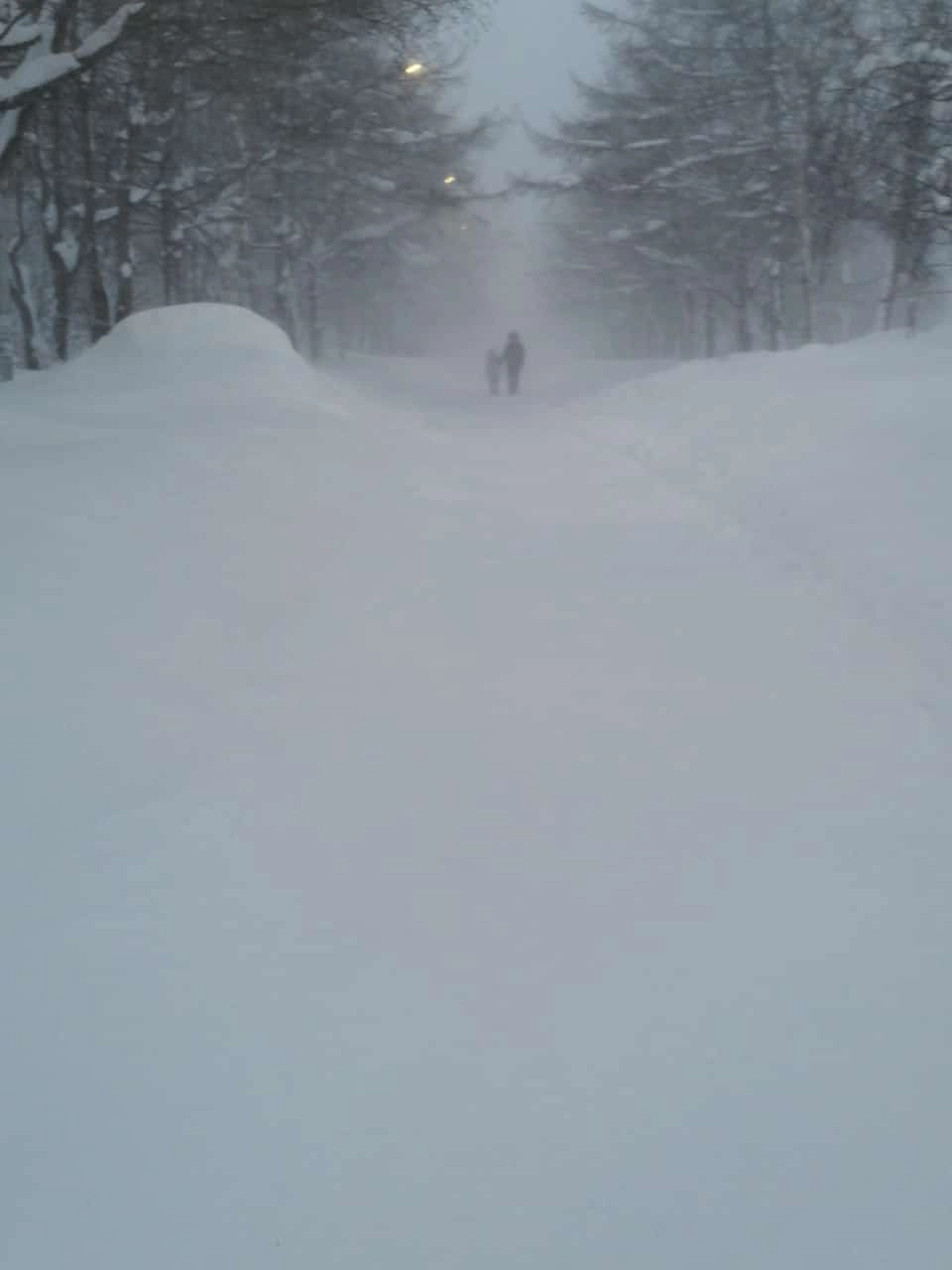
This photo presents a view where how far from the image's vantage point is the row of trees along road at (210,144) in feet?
36.2

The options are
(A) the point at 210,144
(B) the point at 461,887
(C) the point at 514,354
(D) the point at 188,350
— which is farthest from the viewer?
(C) the point at 514,354

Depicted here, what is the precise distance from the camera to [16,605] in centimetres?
540

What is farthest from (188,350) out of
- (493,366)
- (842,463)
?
(493,366)

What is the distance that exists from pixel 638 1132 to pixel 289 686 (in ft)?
9.45

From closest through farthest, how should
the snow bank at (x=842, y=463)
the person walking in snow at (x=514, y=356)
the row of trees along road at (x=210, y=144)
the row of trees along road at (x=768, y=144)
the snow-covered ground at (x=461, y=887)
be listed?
1. the snow-covered ground at (x=461, y=887)
2. the snow bank at (x=842, y=463)
3. the row of trees along road at (x=210, y=144)
4. the row of trees along road at (x=768, y=144)
5. the person walking in snow at (x=514, y=356)

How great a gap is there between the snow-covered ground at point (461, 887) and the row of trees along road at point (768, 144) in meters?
10.2

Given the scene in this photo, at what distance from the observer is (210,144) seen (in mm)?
21266

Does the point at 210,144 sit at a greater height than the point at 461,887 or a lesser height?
greater

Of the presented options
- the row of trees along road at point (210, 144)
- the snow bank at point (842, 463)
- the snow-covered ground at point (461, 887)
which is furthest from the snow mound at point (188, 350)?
the snow-covered ground at point (461, 887)

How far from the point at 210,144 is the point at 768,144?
9974 millimetres

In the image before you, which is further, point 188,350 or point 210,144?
point 210,144

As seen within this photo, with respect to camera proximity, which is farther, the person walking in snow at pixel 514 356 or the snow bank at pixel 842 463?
the person walking in snow at pixel 514 356

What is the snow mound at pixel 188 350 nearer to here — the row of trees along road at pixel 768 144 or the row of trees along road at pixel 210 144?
the row of trees along road at pixel 210 144

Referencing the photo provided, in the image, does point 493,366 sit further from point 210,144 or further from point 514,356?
point 210,144
